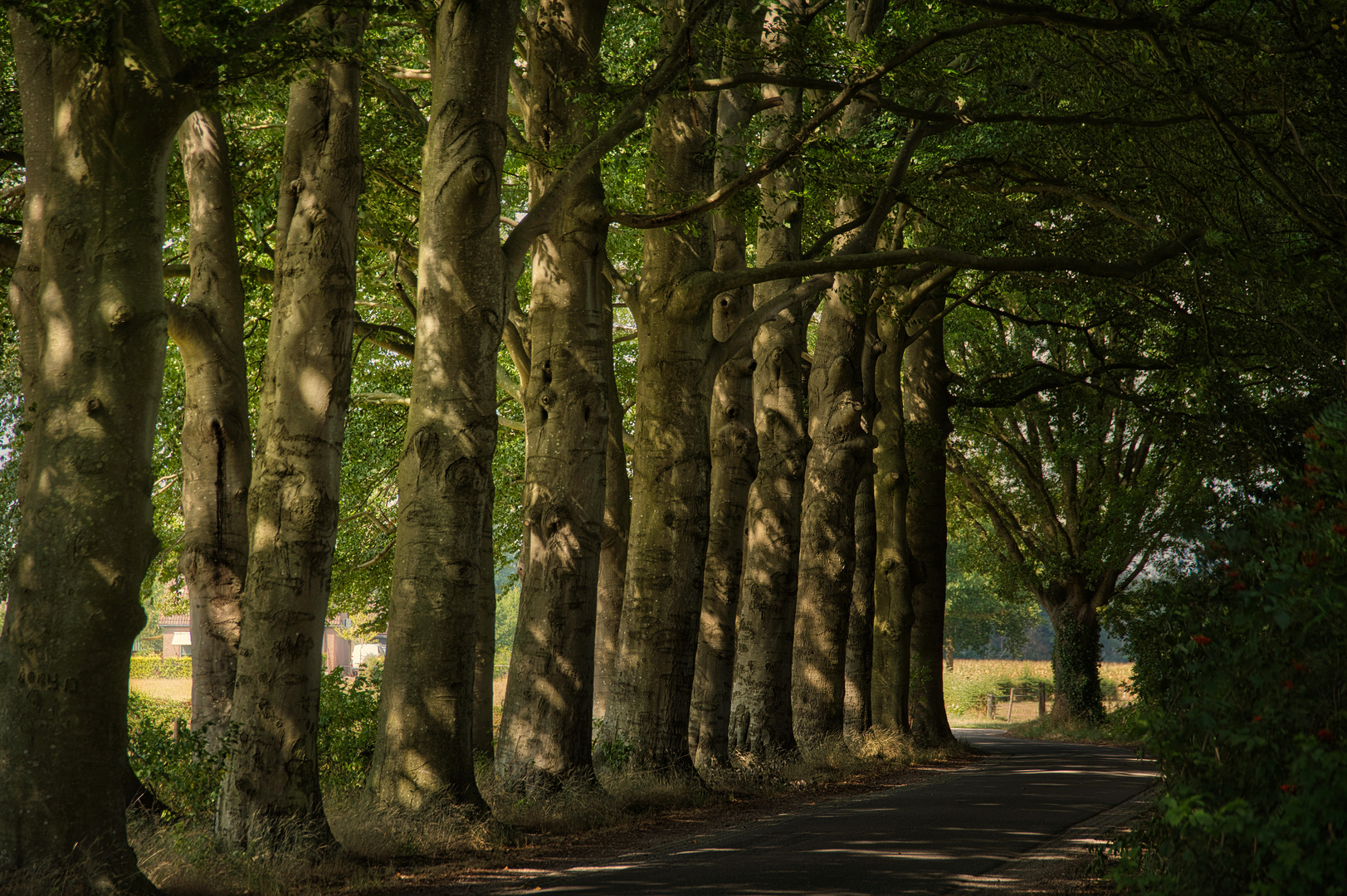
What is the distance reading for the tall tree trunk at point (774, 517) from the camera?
1510 centimetres

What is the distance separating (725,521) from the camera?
14523mm

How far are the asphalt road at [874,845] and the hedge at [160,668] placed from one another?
144ft

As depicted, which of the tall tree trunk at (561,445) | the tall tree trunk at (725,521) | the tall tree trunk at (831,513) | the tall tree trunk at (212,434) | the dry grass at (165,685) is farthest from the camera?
the dry grass at (165,685)

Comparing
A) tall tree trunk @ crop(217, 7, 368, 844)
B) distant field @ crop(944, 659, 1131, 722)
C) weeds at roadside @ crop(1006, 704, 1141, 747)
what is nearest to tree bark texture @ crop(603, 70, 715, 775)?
tall tree trunk @ crop(217, 7, 368, 844)

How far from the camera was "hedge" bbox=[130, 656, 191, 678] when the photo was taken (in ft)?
167

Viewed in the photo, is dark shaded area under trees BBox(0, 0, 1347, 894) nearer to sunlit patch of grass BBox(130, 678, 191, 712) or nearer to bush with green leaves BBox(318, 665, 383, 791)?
bush with green leaves BBox(318, 665, 383, 791)

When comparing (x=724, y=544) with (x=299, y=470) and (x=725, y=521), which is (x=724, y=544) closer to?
(x=725, y=521)

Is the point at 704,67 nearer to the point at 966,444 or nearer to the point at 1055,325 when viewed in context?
the point at 1055,325

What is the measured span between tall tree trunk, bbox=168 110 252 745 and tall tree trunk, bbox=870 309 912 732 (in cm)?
1240

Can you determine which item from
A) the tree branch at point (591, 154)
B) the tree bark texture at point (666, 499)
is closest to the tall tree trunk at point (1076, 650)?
the tree bark texture at point (666, 499)

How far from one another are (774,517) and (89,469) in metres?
10.5

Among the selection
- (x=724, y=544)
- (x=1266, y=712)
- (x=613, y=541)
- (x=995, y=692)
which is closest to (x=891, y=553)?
(x=613, y=541)

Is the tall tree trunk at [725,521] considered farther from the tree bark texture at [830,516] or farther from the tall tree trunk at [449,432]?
the tall tree trunk at [449,432]

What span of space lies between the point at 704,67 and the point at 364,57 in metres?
4.09
